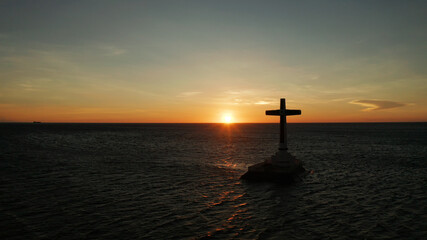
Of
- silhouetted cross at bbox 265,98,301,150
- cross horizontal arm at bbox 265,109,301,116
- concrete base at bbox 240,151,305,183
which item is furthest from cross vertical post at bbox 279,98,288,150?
concrete base at bbox 240,151,305,183

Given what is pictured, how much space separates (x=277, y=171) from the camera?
22.6m

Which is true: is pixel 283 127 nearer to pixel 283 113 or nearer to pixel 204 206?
pixel 283 113

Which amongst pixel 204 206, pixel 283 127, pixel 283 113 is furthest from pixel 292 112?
pixel 204 206

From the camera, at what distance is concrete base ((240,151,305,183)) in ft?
73.2

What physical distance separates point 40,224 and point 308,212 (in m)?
13.6

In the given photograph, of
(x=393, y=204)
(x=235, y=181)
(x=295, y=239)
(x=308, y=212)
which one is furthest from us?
(x=235, y=181)

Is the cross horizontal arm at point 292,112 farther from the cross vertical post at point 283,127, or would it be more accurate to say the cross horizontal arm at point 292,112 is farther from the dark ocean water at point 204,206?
the dark ocean water at point 204,206

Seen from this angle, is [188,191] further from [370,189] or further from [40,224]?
[370,189]

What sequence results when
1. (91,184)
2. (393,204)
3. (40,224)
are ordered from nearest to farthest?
(40,224) < (393,204) < (91,184)

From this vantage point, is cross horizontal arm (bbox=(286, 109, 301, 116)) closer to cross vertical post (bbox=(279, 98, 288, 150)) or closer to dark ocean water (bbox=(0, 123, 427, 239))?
cross vertical post (bbox=(279, 98, 288, 150))

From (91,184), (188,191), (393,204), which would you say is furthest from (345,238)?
(91,184)

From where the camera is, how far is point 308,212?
48.7 ft

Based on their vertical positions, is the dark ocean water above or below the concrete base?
below

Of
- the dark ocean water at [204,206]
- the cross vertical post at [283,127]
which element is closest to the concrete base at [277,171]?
the cross vertical post at [283,127]
